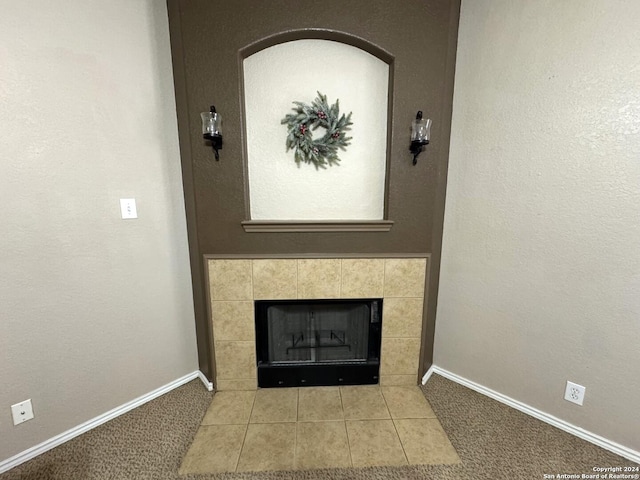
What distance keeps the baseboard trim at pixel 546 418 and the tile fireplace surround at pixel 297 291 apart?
0.40m

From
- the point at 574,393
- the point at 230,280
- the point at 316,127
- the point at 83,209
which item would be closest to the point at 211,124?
the point at 316,127

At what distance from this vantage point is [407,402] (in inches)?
67.1

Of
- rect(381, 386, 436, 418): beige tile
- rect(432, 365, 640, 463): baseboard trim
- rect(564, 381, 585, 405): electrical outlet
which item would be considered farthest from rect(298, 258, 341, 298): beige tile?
rect(564, 381, 585, 405): electrical outlet

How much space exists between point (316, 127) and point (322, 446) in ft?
6.02

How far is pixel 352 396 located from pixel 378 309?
1.97 ft

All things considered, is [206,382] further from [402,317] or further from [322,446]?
[402,317]

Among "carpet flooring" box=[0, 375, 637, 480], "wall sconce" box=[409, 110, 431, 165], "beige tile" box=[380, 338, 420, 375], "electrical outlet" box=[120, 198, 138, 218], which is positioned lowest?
"carpet flooring" box=[0, 375, 637, 480]

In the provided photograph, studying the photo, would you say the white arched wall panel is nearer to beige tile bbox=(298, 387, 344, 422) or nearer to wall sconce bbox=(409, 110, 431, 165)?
wall sconce bbox=(409, 110, 431, 165)

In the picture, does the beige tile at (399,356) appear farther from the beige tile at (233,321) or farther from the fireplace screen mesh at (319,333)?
the beige tile at (233,321)

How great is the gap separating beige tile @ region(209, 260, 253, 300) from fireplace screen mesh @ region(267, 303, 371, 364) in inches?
11.0

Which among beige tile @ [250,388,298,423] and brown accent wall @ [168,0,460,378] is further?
beige tile @ [250,388,298,423]

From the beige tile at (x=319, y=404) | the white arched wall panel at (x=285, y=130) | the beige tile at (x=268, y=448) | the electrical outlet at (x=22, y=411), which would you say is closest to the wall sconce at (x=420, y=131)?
the white arched wall panel at (x=285, y=130)

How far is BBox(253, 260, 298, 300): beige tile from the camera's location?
66.1 inches

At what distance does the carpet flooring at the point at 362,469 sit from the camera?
1.26 meters
